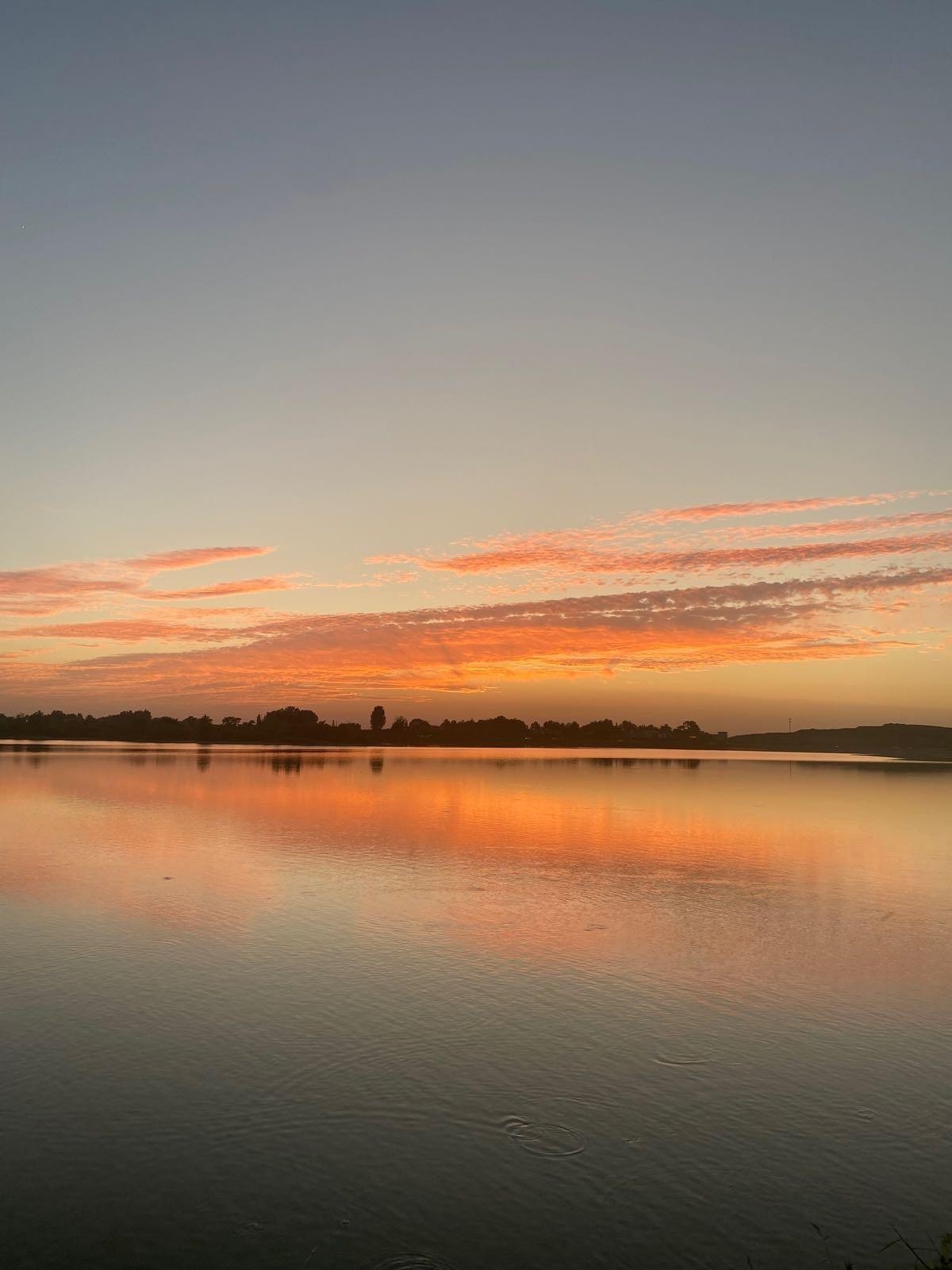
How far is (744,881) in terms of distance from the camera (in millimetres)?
27594

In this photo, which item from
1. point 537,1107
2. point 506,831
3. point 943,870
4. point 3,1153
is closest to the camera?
point 3,1153

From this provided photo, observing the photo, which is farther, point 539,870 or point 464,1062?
point 539,870

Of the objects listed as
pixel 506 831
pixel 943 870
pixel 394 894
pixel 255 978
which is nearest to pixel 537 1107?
pixel 255 978

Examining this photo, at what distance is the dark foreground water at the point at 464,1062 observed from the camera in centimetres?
893

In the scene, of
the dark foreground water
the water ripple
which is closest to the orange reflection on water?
the dark foreground water

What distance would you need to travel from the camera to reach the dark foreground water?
352 inches

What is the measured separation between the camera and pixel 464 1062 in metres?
12.7

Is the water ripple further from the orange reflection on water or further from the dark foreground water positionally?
the orange reflection on water

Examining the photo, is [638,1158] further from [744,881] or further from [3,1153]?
[744,881]

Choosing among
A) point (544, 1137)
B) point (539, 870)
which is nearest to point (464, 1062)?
point (544, 1137)

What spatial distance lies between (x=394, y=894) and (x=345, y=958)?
6.30 metres

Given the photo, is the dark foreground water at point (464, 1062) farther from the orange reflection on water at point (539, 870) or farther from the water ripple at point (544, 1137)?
the orange reflection on water at point (539, 870)

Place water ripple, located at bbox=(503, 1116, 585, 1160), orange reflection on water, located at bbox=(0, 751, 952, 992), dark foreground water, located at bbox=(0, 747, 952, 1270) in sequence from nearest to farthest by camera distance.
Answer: dark foreground water, located at bbox=(0, 747, 952, 1270) → water ripple, located at bbox=(503, 1116, 585, 1160) → orange reflection on water, located at bbox=(0, 751, 952, 992)

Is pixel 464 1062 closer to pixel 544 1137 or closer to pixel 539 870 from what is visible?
pixel 544 1137
